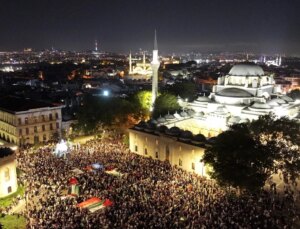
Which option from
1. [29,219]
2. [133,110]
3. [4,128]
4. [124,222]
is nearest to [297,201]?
[124,222]

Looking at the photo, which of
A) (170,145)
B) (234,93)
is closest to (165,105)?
(234,93)

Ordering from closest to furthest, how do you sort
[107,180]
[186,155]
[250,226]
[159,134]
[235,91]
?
[250,226] < [107,180] < [186,155] < [159,134] < [235,91]

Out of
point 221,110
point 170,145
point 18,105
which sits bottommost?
point 170,145

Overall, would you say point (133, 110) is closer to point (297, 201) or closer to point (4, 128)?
point (4, 128)

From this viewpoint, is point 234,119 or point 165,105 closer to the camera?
point 234,119

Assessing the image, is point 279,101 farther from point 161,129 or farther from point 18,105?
point 18,105

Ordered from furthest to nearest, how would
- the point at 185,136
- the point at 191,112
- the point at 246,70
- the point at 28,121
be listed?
1. the point at 246,70
2. the point at 191,112
3. the point at 28,121
4. the point at 185,136

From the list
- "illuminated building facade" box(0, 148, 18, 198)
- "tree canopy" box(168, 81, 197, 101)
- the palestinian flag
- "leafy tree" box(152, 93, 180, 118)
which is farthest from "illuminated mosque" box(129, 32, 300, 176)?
"illuminated building facade" box(0, 148, 18, 198)
